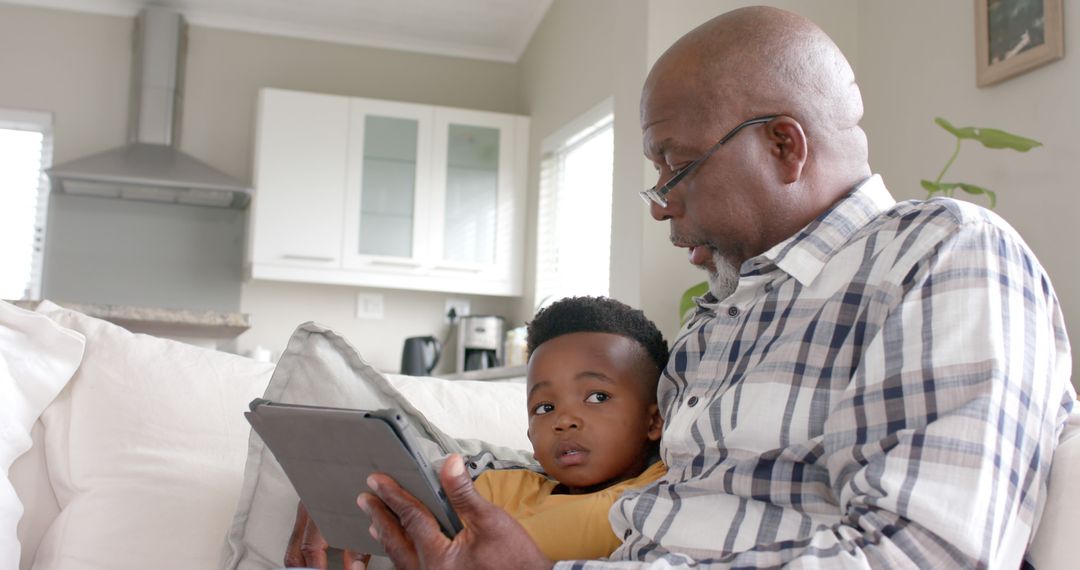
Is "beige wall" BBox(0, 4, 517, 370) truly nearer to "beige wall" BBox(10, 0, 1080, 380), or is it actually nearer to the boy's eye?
"beige wall" BBox(10, 0, 1080, 380)

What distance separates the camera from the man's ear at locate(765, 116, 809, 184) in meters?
1.17

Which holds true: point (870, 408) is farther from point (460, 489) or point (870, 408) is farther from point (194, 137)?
point (194, 137)

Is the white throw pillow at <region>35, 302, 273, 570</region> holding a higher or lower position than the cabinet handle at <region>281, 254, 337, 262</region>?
lower

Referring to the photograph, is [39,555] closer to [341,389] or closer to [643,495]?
[341,389]

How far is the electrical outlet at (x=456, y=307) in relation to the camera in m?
5.18

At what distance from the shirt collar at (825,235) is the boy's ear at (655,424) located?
280 millimetres

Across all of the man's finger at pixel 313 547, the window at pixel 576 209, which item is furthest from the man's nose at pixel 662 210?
the window at pixel 576 209

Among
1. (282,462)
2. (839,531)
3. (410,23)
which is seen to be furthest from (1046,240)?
(410,23)

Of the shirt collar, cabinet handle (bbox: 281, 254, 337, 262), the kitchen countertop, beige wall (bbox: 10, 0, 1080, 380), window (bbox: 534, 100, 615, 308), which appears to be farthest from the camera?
cabinet handle (bbox: 281, 254, 337, 262)

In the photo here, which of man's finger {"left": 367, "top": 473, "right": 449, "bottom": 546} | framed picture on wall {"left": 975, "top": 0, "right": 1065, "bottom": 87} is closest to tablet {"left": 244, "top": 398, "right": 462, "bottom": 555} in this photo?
man's finger {"left": 367, "top": 473, "right": 449, "bottom": 546}

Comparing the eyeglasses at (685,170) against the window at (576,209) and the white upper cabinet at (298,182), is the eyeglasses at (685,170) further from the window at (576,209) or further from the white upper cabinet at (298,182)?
the white upper cabinet at (298,182)

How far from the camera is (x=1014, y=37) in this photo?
2.43 meters

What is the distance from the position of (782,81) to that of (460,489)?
1.99ft

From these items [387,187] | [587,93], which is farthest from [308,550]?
[387,187]
